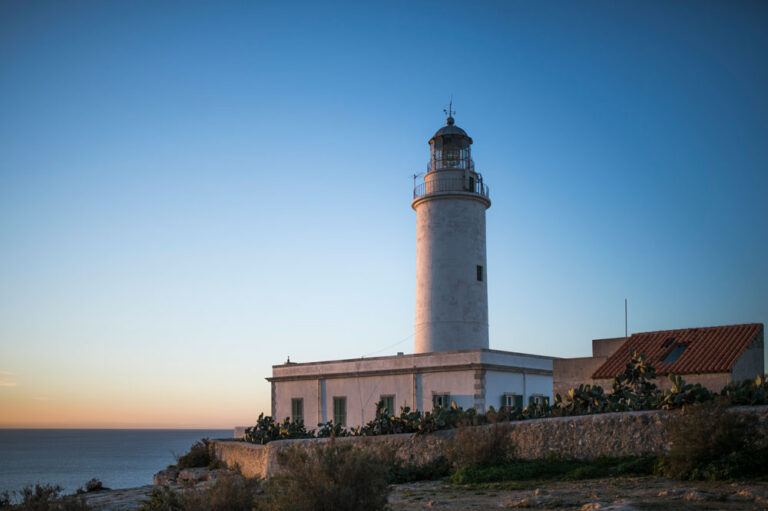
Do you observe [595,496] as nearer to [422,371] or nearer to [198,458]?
[422,371]

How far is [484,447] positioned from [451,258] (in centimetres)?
1484

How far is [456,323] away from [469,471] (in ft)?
48.1

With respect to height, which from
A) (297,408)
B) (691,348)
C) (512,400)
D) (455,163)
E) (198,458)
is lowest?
(198,458)

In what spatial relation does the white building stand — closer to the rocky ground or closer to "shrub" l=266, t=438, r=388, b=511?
the rocky ground

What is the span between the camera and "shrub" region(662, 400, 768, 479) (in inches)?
358

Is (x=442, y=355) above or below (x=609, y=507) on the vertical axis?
above

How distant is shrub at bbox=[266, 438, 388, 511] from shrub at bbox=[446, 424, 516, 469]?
16.0 ft

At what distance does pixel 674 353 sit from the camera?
57.0ft

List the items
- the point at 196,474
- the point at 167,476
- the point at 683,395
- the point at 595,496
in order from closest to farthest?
the point at 595,496 → the point at 683,395 → the point at 196,474 → the point at 167,476

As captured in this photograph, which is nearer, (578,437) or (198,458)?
(578,437)

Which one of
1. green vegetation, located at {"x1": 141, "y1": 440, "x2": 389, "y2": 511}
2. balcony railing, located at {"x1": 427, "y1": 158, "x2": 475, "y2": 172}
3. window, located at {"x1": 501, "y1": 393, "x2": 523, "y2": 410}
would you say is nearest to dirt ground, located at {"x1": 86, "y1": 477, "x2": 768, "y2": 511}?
green vegetation, located at {"x1": 141, "y1": 440, "x2": 389, "y2": 511}

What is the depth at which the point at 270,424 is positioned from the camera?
19094 millimetres

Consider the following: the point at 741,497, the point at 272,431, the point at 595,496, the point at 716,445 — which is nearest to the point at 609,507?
the point at 595,496

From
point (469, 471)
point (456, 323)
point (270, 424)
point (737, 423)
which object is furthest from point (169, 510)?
point (456, 323)
